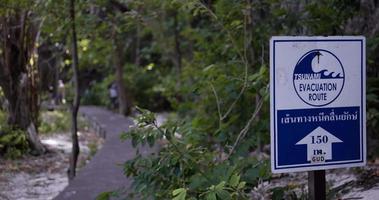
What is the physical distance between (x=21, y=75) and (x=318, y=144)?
10.4 m

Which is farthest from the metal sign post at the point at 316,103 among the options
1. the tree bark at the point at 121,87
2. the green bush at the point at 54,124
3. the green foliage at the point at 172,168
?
the tree bark at the point at 121,87

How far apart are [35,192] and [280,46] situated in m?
6.88

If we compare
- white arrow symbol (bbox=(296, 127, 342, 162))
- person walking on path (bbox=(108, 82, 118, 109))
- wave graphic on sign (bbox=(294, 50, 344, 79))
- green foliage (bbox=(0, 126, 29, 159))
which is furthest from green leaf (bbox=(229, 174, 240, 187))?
person walking on path (bbox=(108, 82, 118, 109))

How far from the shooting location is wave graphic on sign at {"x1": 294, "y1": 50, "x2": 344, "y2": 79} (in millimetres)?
3740

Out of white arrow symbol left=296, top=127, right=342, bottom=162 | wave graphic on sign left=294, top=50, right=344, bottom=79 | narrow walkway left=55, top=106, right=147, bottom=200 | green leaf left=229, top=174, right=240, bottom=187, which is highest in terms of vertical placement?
wave graphic on sign left=294, top=50, right=344, bottom=79

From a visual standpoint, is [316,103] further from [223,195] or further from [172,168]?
[172,168]

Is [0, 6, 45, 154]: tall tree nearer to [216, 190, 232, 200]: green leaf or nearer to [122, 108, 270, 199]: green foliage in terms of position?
[122, 108, 270, 199]: green foliage

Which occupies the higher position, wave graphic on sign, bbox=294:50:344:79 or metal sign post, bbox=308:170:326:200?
wave graphic on sign, bbox=294:50:344:79

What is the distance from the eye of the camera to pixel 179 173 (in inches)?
181

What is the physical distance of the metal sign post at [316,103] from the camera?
3.68 metres

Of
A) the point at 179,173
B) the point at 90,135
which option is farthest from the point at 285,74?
the point at 90,135

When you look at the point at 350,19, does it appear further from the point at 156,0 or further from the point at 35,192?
the point at 35,192

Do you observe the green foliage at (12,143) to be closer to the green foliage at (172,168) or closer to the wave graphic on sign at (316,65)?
the green foliage at (172,168)

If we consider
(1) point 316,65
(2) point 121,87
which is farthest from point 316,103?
(2) point 121,87
